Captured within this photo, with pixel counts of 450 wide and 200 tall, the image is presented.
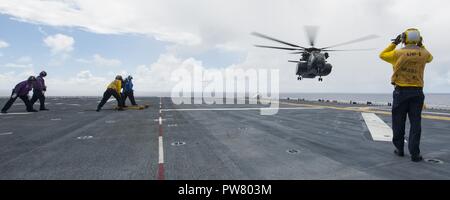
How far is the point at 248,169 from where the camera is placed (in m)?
5.00

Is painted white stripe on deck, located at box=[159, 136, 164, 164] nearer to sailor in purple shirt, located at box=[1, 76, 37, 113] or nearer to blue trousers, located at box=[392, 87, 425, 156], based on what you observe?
blue trousers, located at box=[392, 87, 425, 156]

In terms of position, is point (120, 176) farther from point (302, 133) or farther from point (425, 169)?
point (302, 133)

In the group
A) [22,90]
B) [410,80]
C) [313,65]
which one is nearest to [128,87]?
[22,90]

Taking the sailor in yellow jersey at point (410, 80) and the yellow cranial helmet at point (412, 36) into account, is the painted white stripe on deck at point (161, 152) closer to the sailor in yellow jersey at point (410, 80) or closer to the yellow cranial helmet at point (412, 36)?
the sailor in yellow jersey at point (410, 80)

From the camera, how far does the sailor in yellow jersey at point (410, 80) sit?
570 centimetres

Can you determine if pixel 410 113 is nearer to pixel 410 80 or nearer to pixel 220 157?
pixel 410 80

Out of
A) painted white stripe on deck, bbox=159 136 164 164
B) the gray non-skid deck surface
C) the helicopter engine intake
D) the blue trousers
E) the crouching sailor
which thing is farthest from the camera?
the helicopter engine intake

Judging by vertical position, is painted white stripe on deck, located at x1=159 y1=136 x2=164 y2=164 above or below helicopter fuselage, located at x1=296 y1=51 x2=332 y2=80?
below

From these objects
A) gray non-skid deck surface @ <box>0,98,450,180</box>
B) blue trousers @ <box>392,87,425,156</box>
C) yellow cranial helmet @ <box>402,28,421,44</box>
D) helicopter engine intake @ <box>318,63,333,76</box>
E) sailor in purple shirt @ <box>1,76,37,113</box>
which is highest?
helicopter engine intake @ <box>318,63,333,76</box>

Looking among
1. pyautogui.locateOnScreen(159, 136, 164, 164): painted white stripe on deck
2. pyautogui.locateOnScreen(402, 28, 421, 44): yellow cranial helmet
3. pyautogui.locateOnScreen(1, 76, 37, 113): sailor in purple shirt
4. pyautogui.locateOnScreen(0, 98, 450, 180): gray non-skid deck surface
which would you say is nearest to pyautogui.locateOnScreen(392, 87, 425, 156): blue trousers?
pyautogui.locateOnScreen(0, 98, 450, 180): gray non-skid deck surface

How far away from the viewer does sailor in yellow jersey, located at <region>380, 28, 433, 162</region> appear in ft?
18.7
